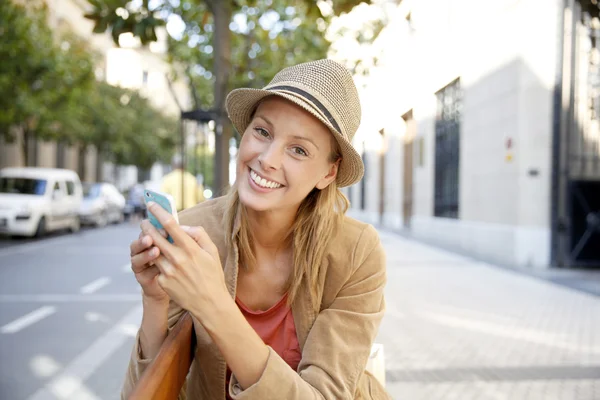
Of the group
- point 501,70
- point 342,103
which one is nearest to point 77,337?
point 342,103

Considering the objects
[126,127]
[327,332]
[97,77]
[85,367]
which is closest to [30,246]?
[85,367]

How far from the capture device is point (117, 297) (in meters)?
8.17

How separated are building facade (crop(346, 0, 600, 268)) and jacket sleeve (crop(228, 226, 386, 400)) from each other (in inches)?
374

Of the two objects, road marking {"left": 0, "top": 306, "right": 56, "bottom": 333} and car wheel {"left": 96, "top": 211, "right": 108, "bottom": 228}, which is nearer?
road marking {"left": 0, "top": 306, "right": 56, "bottom": 333}

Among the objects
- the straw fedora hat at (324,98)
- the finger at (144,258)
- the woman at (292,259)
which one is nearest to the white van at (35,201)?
the woman at (292,259)

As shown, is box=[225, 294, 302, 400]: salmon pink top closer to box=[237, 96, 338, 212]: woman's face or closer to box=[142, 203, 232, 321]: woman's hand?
box=[237, 96, 338, 212]: woman's face

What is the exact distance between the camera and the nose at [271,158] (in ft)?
5.53

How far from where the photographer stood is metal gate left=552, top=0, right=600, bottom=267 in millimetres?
11484

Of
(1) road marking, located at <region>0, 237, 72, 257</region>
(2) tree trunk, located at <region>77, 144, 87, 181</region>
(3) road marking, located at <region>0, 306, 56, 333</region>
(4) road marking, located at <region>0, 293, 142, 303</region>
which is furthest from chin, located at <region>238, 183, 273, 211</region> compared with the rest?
(2) tree trunk, located at <region>77, 144, 87, 181</region>

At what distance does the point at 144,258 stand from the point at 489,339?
5295mm

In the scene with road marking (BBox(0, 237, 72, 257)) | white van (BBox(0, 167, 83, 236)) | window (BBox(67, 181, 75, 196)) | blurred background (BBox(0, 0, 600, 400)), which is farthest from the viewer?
window (BBox(67, 181, 75, 196))

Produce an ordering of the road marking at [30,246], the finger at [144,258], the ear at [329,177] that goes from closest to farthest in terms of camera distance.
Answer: the finger at [144,258] < the ear at [329,177] < the road marking at [30,246]

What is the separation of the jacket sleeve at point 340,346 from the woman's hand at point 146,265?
0.30 meters

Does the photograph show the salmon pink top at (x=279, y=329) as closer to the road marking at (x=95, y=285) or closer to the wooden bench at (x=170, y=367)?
the wooden bench at (x=170, y=367)
